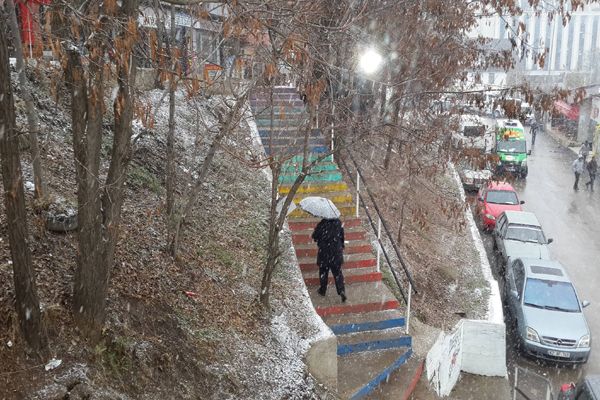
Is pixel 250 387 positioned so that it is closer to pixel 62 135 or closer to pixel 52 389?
pixel 52 389

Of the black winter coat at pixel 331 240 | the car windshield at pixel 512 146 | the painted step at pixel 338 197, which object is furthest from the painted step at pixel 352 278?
the car windshield at pixel 512 146

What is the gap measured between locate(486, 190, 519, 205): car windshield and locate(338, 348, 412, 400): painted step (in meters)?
12.5

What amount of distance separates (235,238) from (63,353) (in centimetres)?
452

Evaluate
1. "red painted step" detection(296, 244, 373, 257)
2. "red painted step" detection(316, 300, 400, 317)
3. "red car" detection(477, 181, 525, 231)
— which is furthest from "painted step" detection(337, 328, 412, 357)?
"red car" detection(477, 181, 525, 231)

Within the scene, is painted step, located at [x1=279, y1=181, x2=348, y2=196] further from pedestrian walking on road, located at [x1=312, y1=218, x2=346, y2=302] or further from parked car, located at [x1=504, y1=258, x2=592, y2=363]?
parked car, located at [x1=504, y1=258, x2=592, y2=363]

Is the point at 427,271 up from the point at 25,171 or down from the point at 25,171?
down

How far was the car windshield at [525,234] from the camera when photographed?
645 inches

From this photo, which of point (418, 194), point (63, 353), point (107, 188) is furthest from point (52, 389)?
point (418, 194)

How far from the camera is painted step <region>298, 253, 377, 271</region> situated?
34.2 feet

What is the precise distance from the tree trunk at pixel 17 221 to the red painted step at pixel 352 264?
565 cm

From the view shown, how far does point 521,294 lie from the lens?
1235 centimetres

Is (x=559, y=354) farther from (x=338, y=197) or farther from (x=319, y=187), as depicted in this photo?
(x=319, y=187)

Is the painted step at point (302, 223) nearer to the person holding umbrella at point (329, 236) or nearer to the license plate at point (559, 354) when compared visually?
the person holding umbrella at point (329, 236)

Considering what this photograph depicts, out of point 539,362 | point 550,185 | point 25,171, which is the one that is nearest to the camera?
point 25,171
